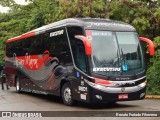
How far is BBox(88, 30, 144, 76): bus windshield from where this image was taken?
13.4m

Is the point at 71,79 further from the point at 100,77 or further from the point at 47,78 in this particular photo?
the point at 47,78

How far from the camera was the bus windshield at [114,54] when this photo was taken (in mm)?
13367

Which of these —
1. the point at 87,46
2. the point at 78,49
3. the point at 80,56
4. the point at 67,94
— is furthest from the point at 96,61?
the point at 67,94

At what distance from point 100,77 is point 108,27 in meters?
2.09

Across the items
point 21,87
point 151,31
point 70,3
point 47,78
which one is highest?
point 70,3

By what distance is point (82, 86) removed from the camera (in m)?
13.6

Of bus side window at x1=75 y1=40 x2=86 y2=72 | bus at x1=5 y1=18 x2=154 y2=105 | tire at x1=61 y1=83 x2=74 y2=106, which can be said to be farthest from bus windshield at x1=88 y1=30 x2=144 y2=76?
tire at x1=61 y1=83 x2=74 y2=106

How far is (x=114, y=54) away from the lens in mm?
13664

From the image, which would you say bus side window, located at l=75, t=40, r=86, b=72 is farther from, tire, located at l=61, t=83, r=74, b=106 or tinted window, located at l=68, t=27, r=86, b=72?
tire, located at l=61, t=83, r=74, b=106

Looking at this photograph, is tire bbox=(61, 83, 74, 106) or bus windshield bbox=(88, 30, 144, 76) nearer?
bus windshield bbox=(88, 30, 144, 76)

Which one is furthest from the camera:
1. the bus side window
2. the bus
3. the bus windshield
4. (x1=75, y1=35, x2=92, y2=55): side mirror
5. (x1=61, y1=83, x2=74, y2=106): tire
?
(x1=61, y1=83, x2=74, y2=106): tire

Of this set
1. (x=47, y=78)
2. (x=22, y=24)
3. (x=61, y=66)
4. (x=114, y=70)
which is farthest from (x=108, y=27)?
(x=22, y=24)

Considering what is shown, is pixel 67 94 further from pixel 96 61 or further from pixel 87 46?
pixel 87 46

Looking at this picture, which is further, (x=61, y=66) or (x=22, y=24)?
(x=22, y=24)
